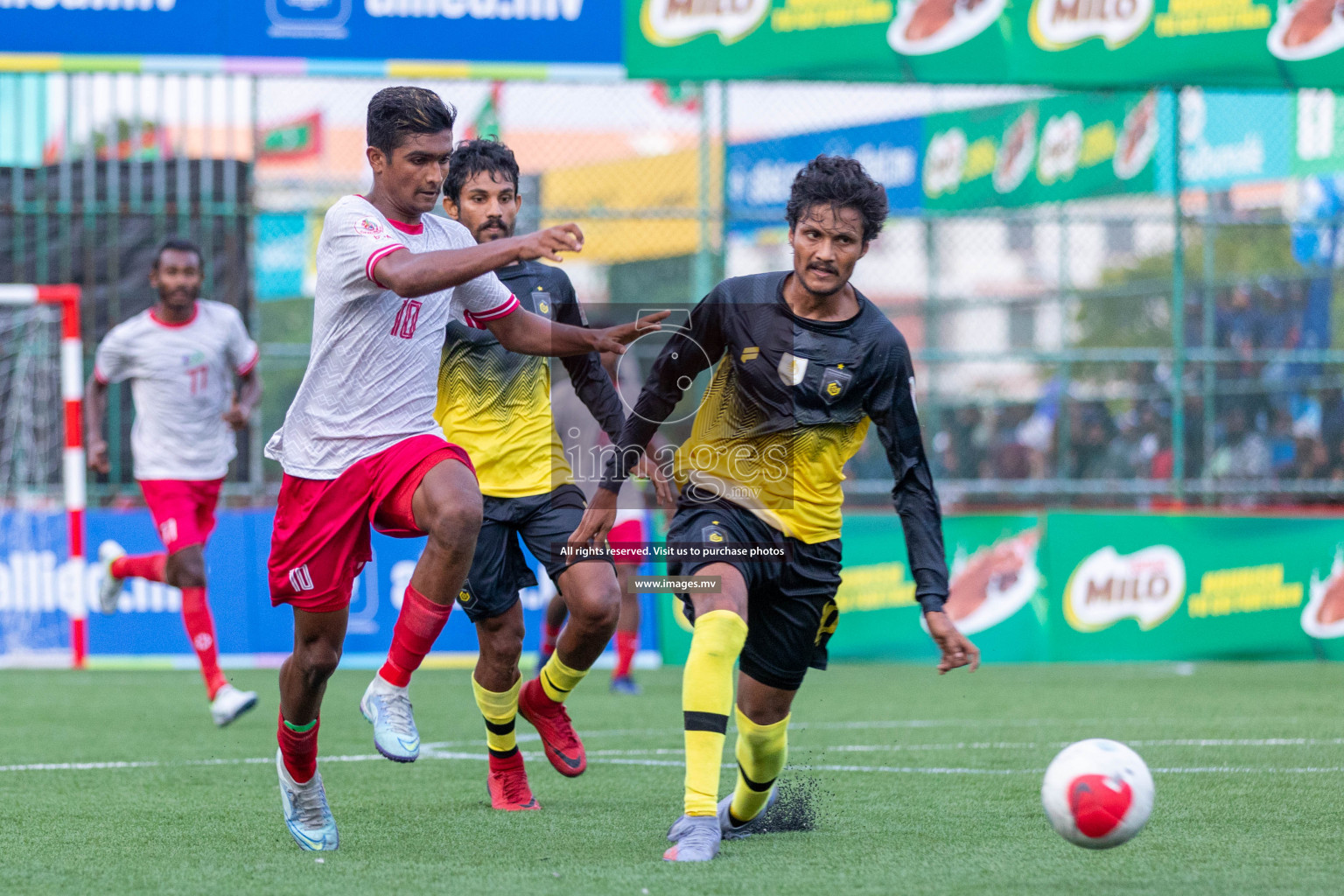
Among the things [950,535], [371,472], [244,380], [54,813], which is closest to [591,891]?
[371,472]

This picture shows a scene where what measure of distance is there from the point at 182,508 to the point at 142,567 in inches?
28.4

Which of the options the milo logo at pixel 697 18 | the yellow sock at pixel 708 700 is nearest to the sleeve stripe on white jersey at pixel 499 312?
the yellow sock at pixel 708 700

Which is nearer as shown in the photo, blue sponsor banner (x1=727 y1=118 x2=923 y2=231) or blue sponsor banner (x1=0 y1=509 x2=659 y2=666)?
blue sponsor banner (x1=0 y1=509 x2=659 y2=666)

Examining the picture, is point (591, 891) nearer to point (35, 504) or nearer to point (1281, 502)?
point (35, 504)

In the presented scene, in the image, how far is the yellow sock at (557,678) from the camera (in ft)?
19.3

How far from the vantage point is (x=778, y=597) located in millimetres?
4852

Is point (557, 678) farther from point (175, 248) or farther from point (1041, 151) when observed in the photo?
point (1041, 151)

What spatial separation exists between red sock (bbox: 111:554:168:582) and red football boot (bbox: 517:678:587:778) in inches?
155

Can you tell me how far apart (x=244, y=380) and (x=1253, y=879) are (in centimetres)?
674

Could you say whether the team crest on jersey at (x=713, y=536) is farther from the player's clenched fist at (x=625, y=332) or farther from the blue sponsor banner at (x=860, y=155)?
the blue sponsor banner at (x=860, y=155)

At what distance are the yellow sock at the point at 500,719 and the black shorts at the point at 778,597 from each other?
122cm

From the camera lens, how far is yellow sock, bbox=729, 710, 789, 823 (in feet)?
15.9

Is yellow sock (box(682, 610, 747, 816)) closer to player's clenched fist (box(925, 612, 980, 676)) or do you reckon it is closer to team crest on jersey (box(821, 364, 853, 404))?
player's clenched fist (box(925, 612, 980, 676))

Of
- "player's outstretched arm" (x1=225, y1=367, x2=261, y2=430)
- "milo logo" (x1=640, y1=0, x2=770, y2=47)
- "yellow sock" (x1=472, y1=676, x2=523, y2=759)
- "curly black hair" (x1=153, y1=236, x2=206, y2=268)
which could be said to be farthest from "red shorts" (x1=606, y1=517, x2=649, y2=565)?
"yellow sock" (x1=472, y1=676, x2=523, y2=759)
